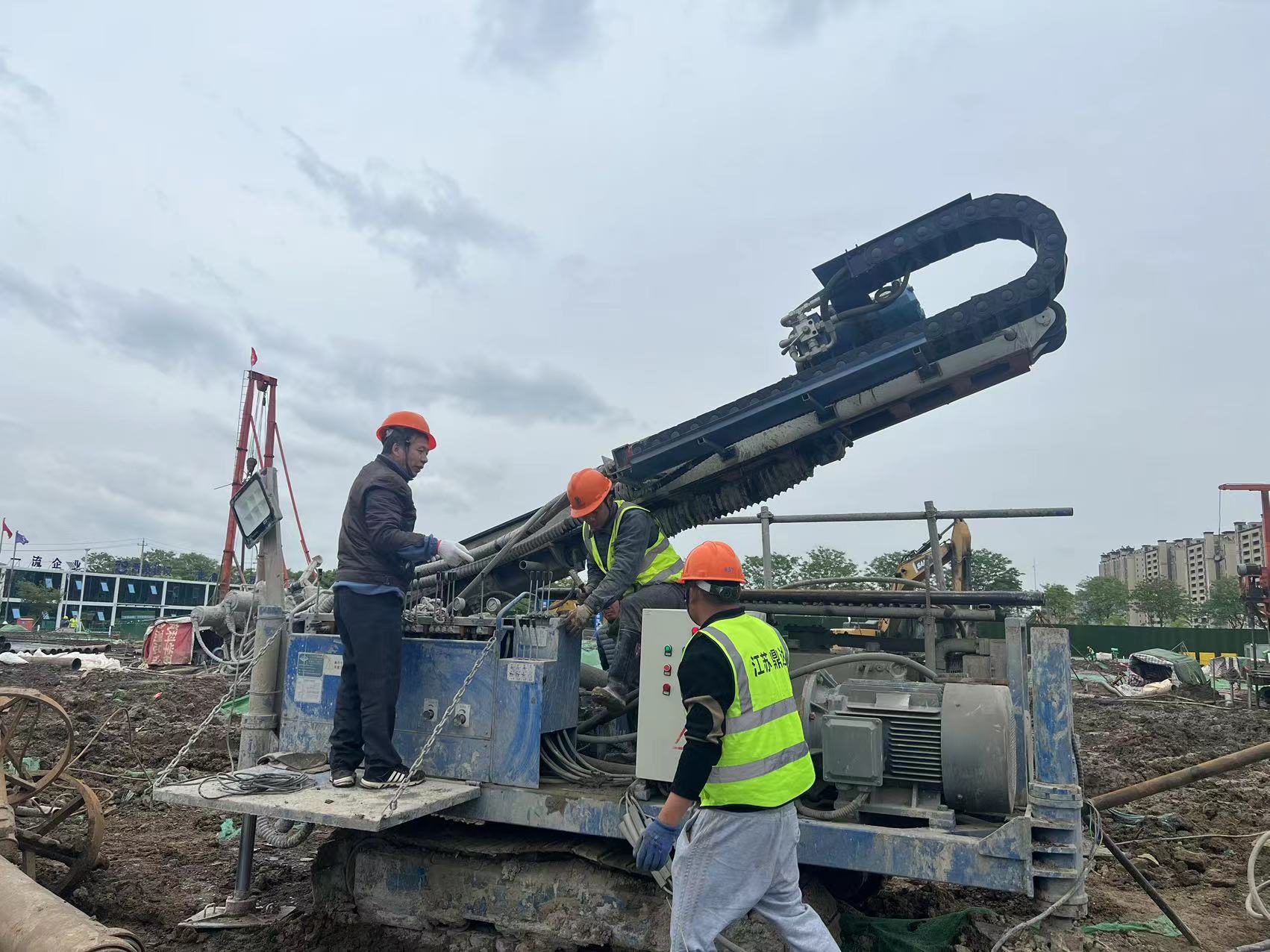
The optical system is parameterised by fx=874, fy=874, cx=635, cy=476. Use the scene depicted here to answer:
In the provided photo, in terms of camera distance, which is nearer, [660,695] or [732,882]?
[732,882]

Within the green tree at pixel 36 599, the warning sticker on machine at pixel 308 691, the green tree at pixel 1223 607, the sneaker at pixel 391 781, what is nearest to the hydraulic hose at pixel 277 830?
the warning sticker on machine at pixel 308 691

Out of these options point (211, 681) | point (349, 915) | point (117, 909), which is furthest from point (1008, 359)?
point (211, 681)

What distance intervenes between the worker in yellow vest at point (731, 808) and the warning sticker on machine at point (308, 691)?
220cm

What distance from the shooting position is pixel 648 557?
470cm

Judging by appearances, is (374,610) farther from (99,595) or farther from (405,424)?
(99,595)

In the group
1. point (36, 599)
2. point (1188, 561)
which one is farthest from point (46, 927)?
point (1188, 561)

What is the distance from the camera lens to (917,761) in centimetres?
356

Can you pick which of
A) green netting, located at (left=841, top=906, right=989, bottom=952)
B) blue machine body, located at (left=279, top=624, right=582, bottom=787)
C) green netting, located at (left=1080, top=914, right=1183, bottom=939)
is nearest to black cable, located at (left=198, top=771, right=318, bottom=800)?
blue machine body, located at (left=279, top=624, right=582, bottom=787)

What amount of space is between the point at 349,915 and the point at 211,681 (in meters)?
13.7

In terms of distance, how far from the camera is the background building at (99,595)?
52812mm

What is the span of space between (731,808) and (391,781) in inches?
68.4

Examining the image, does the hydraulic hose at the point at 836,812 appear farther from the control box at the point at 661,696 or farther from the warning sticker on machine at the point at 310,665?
the warning sticker on machine at the point at 310,665

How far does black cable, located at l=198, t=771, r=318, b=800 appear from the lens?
12.1 feet

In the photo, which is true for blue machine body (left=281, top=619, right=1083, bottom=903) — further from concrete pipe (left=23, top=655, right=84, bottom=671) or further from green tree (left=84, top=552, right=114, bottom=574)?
green tree (left=84, top=552, right=114, bottom=574)
